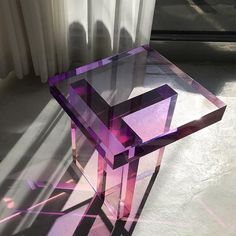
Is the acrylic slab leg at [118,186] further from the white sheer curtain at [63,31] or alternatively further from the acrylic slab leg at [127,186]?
the white sheer curtain at [63,31]

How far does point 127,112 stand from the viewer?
1.21 metres

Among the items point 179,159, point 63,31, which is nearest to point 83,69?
point 63,31

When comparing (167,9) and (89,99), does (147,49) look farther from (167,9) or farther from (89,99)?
(167,9)

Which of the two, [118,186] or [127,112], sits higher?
[127,112]

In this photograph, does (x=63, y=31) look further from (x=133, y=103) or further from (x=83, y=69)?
(x=133, y=103)

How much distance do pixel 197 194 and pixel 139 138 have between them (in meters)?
0.37

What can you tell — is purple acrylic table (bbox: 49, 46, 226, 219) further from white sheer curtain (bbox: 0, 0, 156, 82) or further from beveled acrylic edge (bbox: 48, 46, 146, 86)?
white sheer curtain (bbox: 0, 0, 156, 82)

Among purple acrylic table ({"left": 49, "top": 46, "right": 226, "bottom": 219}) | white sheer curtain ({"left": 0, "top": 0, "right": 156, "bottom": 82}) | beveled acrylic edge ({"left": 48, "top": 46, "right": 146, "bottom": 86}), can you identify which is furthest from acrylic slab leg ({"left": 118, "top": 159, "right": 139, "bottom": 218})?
white sheer curtain ({"left": 0, "top": 0, "right": 156, "bottom": 82})

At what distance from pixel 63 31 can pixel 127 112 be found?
0.60 metres

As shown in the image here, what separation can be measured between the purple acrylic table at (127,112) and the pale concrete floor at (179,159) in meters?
0.09

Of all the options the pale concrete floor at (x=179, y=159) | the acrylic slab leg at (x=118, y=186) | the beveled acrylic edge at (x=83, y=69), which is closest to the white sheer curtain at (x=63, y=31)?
the pale concrete floor at (x=179, y=159)

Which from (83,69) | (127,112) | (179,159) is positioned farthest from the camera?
(179,159)

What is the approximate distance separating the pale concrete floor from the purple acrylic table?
88 millimetres

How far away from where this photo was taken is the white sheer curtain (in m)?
1.54
